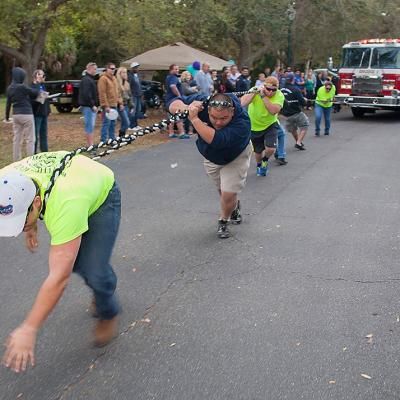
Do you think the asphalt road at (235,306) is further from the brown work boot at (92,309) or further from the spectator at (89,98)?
the spectator at (89,98)

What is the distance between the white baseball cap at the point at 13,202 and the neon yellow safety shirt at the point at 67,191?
4.3 inches

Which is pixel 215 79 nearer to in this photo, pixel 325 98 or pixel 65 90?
pixel 325 98

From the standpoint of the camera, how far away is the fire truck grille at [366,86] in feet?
58.5

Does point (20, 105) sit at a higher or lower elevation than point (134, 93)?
higher

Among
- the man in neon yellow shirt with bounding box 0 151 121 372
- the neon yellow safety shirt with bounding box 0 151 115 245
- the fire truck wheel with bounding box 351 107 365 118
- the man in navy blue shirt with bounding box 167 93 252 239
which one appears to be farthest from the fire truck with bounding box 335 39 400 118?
the neon yellow safety shirt with bounding box 0 151 115 245

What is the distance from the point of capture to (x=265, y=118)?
27.1ft

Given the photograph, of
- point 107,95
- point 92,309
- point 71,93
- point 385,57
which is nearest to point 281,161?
point 107,95

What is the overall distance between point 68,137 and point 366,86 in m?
10.2

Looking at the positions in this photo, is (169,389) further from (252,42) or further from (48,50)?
(48,50)

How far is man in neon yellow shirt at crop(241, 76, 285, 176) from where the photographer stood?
7.88 metres

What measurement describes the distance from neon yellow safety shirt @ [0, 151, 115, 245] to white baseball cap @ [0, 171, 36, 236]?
0.36ft

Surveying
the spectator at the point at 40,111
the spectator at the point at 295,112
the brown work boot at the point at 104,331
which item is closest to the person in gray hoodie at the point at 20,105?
the spectator at the point at 40,111

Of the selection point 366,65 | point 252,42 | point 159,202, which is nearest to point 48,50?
point 252,42

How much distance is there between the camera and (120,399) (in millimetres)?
2881
